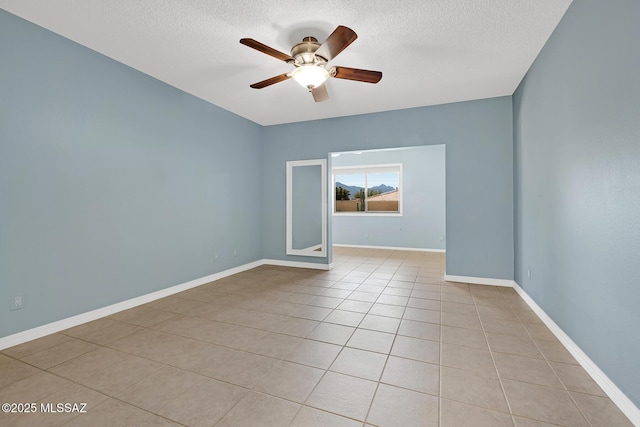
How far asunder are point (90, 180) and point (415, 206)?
669cm

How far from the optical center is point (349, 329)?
8.98 ft

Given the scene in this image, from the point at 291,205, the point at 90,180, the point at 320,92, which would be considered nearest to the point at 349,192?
the point at 291,205

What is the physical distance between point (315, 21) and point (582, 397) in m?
3.43

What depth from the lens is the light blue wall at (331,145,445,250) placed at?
718 cm

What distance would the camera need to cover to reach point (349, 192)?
837 cm

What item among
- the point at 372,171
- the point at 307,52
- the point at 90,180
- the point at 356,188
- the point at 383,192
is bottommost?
the point at 90,180

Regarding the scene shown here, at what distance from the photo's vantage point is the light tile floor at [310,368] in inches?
62.9

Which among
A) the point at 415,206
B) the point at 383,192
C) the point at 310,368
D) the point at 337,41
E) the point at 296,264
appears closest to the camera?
the point at 310,368

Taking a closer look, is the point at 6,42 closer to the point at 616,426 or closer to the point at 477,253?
the point at 616,426

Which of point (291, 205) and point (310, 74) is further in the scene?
point (291, 205)

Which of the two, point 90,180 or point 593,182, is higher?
point 90,180

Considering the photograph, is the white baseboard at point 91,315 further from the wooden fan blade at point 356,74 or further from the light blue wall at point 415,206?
the light blue wall at point 415,206

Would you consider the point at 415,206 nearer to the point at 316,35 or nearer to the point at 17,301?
the point at 316,35

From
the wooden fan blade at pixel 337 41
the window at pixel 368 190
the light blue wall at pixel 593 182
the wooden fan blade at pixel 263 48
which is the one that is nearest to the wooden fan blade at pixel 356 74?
the wooden fan blade at pixel 337 41
